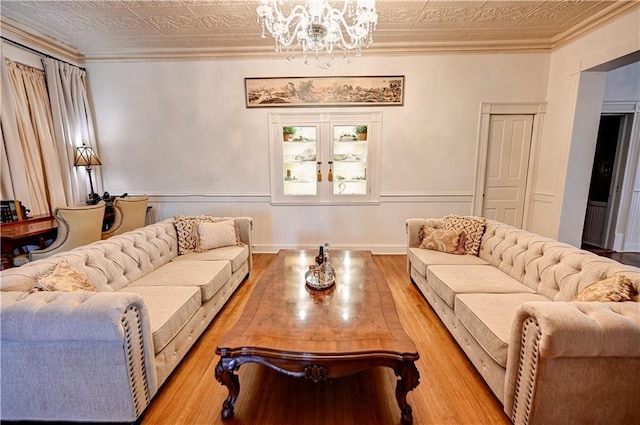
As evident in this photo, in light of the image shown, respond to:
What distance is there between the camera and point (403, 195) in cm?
431

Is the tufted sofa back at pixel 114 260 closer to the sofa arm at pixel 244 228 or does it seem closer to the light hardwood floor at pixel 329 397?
the sofa arm at pixel 244 228

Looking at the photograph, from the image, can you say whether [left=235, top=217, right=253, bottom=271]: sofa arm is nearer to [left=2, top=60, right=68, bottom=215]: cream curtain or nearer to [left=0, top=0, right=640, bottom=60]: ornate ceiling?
[left=0, top=0, right=640, bottom=60]: ornate ceiling

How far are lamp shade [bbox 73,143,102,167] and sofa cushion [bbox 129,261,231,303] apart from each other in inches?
97.7

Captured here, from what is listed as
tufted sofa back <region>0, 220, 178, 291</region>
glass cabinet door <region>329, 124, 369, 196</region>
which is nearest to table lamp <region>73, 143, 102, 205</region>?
tufted sofa back <region>0, 220, 178, 291</region>

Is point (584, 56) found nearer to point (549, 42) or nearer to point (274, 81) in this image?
point (549, 42)

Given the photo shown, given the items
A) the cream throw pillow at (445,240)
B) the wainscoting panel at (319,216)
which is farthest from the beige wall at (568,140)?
the cream throw pillow at (445,240)

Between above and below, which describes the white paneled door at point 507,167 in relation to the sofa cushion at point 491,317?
above

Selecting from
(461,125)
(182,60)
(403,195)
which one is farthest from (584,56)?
(182,60)

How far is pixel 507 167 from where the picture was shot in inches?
167

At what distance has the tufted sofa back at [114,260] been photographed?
1641 mm

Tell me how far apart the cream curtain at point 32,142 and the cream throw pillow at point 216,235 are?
221 cm

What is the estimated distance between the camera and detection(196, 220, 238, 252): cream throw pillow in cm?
314

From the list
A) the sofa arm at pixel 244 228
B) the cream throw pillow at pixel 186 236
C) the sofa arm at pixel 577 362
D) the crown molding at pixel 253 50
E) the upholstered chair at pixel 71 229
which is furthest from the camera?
the crown molding at pixel 253 50

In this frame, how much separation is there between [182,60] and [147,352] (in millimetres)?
4081
